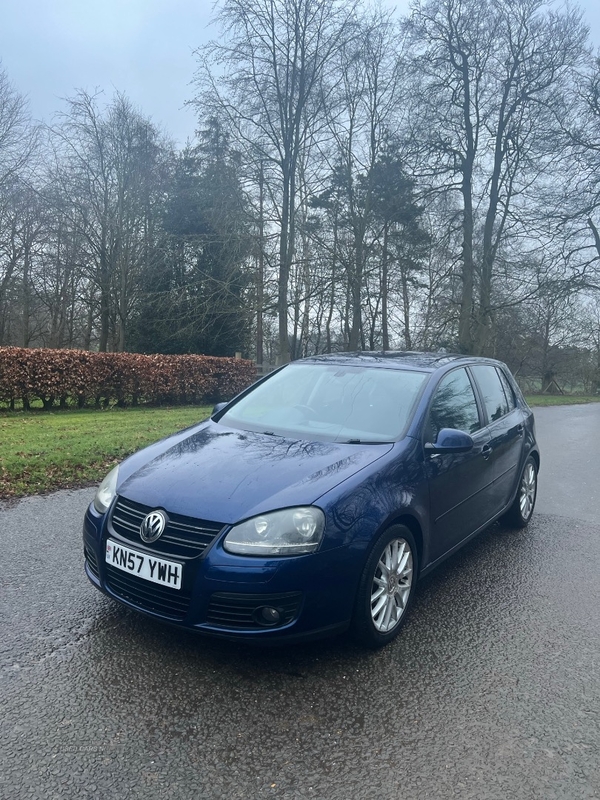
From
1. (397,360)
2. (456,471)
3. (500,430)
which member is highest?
(397,360)

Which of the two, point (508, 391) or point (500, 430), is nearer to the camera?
point (500, 430)

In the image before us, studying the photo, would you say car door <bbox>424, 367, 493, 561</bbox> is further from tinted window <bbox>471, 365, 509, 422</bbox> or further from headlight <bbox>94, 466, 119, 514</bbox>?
headlight <bbox>94, 466, 119, 514</bbox>

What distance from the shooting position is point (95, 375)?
49.9 ft

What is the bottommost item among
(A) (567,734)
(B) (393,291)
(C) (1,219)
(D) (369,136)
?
(A) (567,734)

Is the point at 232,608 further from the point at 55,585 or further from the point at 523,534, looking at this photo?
→ the point at 523,534

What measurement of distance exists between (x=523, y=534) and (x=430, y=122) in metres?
20.4

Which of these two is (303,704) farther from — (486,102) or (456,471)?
(486,102)

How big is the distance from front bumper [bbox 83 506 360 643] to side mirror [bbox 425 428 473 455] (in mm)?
1136

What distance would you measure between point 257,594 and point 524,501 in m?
3.82

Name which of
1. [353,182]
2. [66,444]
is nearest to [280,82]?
[353,182]

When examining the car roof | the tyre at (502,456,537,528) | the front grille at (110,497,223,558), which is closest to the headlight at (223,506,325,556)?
the front grille at (110,497,223,558)

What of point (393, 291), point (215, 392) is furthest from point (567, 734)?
point (393, 291)

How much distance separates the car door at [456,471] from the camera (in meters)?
3.97

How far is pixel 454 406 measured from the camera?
4633 mm
